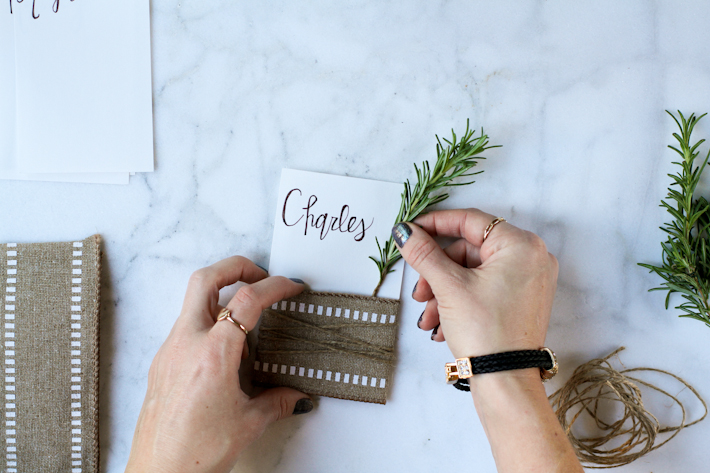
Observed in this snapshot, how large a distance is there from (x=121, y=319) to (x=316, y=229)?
0.51 meters

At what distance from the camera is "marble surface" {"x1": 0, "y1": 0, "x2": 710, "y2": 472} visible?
37.6 inches

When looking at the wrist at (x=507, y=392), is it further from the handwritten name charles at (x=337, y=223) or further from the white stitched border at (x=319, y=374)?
the handwritten name charles at (x=337, y=223)

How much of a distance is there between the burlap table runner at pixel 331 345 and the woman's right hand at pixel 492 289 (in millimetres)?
203

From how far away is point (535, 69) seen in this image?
0.96 metres

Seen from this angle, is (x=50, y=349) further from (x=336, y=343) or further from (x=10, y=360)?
(x=336, y=343)

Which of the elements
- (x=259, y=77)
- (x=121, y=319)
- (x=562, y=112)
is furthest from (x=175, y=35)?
(x=562, y=112)

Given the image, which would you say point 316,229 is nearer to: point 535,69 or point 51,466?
point 535,69

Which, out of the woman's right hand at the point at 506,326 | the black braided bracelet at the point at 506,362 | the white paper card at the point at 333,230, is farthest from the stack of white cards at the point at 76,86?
the black braided bracelet at the point at 506,362

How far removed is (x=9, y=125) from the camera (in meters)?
0.99

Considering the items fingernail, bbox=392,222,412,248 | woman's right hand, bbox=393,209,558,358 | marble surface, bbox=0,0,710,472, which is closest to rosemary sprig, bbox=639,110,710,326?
marble surface, bbox=0,0,710,472

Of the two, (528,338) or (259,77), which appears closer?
(528,338)

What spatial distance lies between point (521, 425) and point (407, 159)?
0.57 metres

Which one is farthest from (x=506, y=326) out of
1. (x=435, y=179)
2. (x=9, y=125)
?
(x=9, y=125)

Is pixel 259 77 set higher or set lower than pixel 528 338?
higher
